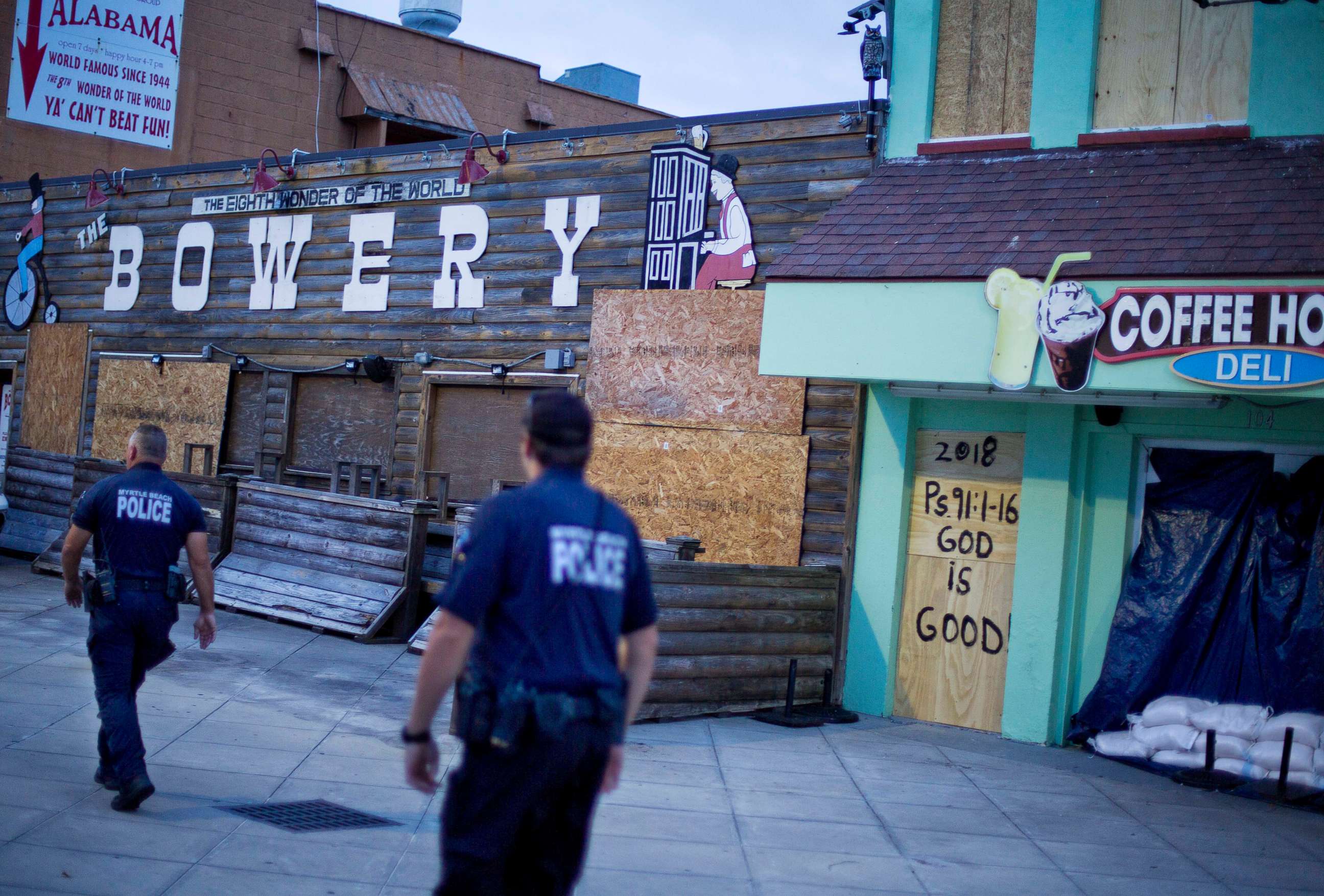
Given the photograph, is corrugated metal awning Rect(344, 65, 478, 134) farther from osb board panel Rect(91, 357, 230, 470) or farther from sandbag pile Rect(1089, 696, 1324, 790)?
sandbag pile Rect(1089, 696, 1324, 790)

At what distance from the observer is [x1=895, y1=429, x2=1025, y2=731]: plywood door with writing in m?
10.0

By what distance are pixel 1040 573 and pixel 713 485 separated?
2.91 m

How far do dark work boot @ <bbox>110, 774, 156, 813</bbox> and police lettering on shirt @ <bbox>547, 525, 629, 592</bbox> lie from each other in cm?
344

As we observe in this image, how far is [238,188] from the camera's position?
50.8ft

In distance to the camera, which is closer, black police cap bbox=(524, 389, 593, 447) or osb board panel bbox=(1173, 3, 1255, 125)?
black police cap bbox=(524, 389, 593, 447)

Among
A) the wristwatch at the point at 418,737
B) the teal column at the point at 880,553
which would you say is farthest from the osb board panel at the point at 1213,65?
the wristwatch at the point at 418,737

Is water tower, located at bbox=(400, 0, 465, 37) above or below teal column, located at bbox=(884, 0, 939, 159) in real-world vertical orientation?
above

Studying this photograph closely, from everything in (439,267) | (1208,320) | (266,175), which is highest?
(266,175)

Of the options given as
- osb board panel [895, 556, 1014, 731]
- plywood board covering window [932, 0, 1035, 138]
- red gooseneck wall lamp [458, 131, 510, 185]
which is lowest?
osb board panel [895, 556, 1014, 731]

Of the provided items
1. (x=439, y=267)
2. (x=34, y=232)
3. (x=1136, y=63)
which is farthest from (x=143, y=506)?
(x=34, y=232)

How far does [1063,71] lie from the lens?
32.6 feet

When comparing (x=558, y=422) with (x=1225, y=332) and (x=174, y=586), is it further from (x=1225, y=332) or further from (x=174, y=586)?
(x=1225, y=332)

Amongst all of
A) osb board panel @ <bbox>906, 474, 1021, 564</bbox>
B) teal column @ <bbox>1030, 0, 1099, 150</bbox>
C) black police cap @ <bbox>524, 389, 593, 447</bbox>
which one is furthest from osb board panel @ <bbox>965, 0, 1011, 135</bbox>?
black police cap @ <bbox>524, 389, 593, 447</bbox>

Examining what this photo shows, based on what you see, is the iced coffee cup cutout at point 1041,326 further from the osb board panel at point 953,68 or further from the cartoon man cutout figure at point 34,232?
the cartoon man cutout figure at point 34,232
